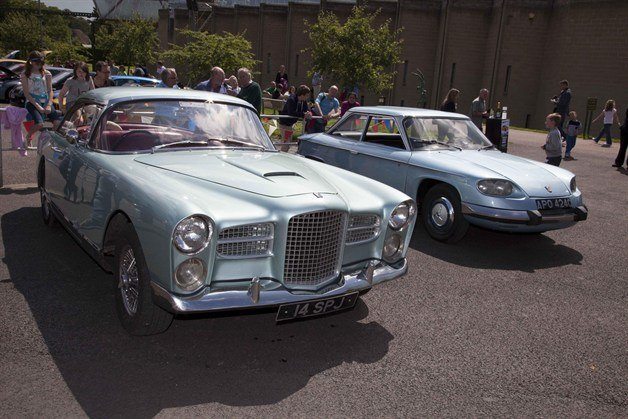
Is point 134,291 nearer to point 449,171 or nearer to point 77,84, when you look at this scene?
point 449,171

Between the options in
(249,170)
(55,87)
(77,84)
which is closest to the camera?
(249,170)

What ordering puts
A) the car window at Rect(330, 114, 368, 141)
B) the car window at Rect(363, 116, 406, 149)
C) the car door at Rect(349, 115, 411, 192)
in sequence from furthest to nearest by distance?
1. the car window at Rect(330, 114, 368, 141)
2. the car window at Rect(363, 116, 406, 149)
3. the car door at Rect(349, 115, 411, 192)

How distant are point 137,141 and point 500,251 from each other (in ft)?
15.4

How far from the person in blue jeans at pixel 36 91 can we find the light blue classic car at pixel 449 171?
5.20m

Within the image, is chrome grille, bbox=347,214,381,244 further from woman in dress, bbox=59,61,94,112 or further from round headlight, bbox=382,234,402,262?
woman in dress, bbox=59,61,94,112

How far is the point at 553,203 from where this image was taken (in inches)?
263

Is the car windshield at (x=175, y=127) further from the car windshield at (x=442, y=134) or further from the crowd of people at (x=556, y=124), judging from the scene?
the crowd of people at (x=556, y=124)

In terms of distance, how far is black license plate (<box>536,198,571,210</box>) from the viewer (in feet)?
21.6

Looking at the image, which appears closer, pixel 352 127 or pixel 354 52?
pixel 352 127

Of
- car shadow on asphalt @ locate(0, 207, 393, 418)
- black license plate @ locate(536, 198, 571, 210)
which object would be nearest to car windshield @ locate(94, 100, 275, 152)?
car shadow on asphalt @ locate(0, 207, 393, 418)

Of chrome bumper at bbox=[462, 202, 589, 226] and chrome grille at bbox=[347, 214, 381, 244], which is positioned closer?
A: chrome grille at bbox=[347, 214, 381, 244]

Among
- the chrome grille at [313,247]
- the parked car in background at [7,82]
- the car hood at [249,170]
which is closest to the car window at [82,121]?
the car hood at [249,170]

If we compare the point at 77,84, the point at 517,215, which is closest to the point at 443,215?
the point at 517,215

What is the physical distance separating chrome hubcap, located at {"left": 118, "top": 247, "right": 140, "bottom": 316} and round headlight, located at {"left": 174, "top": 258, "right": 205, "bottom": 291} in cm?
58
